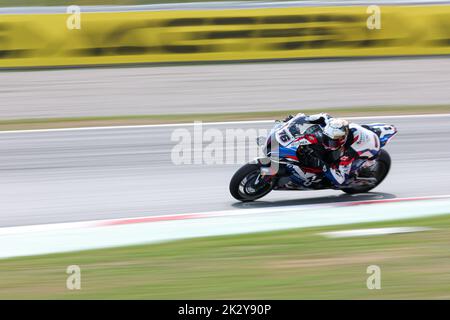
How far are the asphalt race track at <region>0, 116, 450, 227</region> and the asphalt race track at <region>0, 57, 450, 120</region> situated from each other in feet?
5.58

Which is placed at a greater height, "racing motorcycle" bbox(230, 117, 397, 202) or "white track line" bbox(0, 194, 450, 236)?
"racing motorcycle" bbox(230, 117, 397, 202)

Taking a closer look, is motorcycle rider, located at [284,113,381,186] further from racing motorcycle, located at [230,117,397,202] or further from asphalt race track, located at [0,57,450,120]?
asphalt race track, located at [0,57,450,120]

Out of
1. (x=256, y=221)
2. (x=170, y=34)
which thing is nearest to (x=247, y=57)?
(x=170, y=34)

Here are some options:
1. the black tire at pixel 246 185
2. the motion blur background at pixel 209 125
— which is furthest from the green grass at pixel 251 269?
the black tire at pixel 246 185

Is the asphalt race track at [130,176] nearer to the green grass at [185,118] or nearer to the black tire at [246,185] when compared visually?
the black tire at [246,185]

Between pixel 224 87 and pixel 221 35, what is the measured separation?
1.92 m

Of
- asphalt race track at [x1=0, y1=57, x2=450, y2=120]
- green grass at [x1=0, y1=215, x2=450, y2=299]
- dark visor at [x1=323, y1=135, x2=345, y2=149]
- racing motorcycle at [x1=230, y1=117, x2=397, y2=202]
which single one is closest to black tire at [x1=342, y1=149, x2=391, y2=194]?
racing motorcycle at [x1=230, y1=117, x2=397, y2=202]

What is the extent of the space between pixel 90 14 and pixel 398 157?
28.8 feet

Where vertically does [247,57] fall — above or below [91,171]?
above

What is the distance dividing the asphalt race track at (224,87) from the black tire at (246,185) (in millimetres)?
5601

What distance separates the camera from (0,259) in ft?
23.5

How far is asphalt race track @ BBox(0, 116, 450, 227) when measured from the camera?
30.5 feet

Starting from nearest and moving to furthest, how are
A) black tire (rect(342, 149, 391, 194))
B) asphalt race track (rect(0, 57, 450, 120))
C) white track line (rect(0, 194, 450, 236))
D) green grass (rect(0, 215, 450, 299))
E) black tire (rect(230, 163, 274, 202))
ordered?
green grass (rect(0, 215, 450, 299)), white track line (rect(0, 194, 450, 236)), black tire (rect(230, 163, 274, 202)), black tire (rect(342, 149, 391, 194)), asphalt race track (rect(0, 57, 450, 120))
